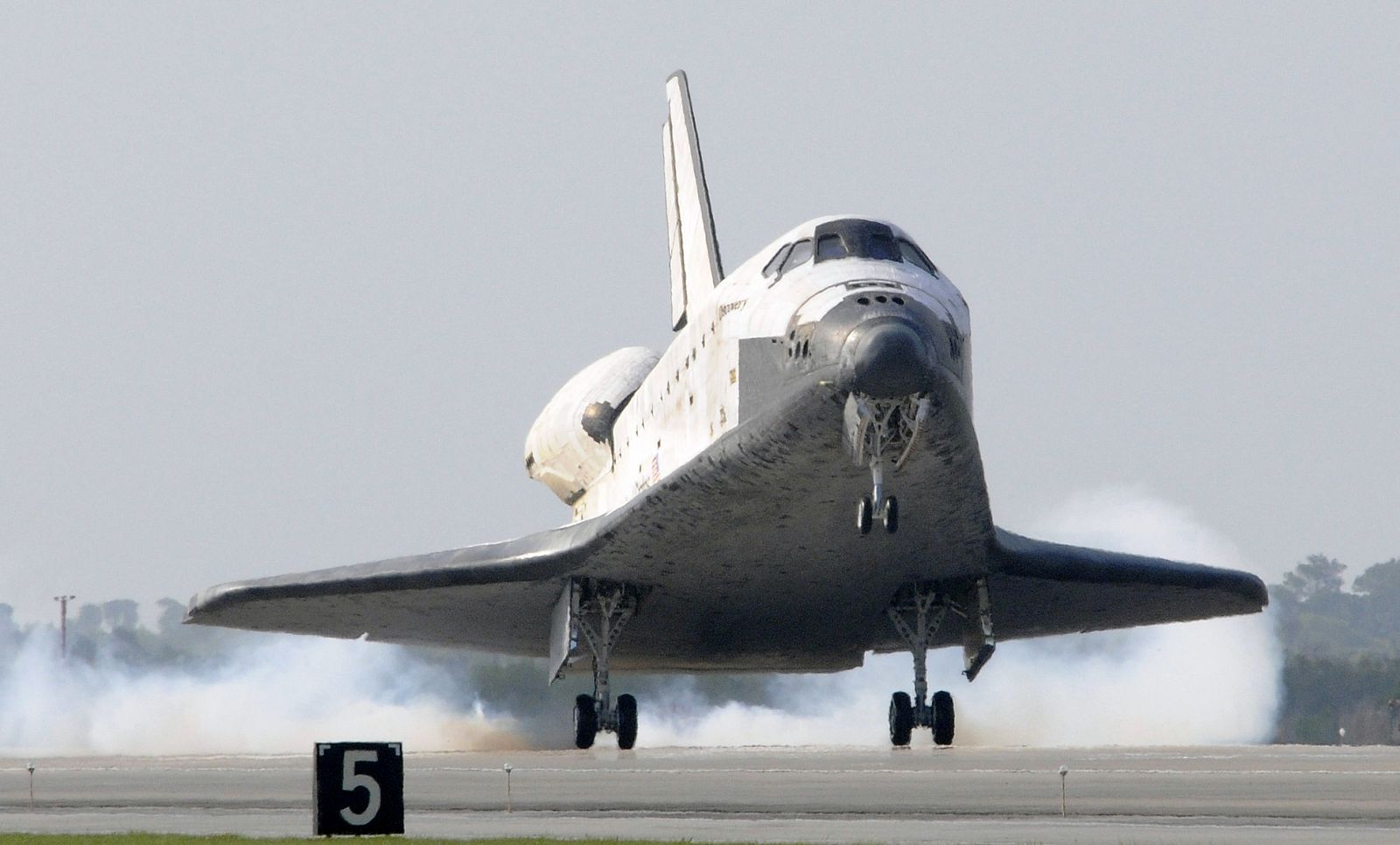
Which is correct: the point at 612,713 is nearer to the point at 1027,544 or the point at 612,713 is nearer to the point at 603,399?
the point at 1027,544

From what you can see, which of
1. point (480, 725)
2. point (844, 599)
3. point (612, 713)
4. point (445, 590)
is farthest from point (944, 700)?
point (480, 725)

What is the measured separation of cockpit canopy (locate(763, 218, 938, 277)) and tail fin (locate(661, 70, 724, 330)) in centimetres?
846

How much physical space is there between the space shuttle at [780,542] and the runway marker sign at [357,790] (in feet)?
15.3

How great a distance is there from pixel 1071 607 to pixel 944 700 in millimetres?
3676

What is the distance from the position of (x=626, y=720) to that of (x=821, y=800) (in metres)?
5.29

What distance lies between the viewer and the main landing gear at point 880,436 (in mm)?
13891

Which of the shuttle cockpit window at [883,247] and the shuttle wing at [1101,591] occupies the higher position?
the shuttle cockpit window at [883,247]

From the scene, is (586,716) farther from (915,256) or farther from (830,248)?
(915,256)

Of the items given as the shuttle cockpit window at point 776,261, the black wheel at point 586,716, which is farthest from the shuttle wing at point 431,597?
the shuttle cockpit window at point 776,261

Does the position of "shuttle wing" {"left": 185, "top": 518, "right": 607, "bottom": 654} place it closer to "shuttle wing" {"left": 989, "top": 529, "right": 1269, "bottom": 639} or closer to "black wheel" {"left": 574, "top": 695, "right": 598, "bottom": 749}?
"black wheel" {"left": 574, "top": 695, "right": 598, "bottom": 749}

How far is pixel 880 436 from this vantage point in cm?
1406

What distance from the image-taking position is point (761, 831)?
35.0 ft

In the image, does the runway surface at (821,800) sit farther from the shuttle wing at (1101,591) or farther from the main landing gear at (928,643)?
the shuttle wing at (1101,591)

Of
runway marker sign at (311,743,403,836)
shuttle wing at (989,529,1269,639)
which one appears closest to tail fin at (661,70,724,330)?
shuttle wing at (989,529,1269,639)
